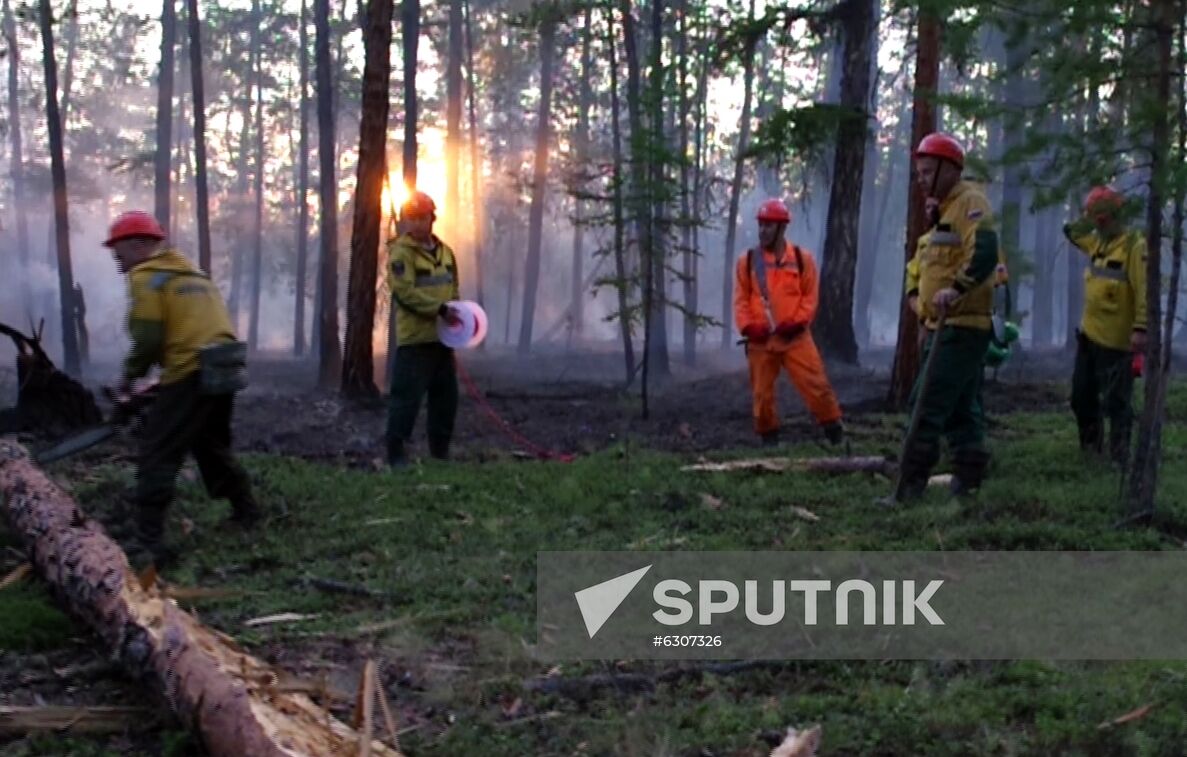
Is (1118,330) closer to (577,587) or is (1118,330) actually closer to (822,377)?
(822,377)

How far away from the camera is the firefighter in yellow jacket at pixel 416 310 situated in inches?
396

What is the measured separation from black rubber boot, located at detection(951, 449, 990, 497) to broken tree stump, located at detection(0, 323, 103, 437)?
23.4 feet

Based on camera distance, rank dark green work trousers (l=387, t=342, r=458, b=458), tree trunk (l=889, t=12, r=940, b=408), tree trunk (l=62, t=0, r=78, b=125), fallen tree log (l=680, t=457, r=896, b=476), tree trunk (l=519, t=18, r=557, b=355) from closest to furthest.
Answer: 1. fallen tree log (l=680, t=457, r=896, b=476)
2. dark green work trousers (l=387, t=342, r=458, b=458)
3. tree trunk (l=889, t=12, r=940, b=408)
4. tree trunk (l=519, t=18, r=557, b=355)
5. tree trunk (l=62, t=0, r=78, b=125)

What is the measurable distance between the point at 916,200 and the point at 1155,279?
508 centimetres

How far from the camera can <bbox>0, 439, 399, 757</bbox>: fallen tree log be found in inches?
158

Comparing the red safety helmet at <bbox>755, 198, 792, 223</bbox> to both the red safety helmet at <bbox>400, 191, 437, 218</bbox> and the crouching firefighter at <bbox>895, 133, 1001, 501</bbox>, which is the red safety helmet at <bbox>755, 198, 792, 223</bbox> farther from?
the red safety helmet at <bbox>400, 191, 437, 218</bbox>

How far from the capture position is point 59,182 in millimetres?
25453

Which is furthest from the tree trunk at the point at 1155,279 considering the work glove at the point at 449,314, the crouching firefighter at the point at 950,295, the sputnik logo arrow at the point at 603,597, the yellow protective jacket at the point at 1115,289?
the work glove at the point at 449,314

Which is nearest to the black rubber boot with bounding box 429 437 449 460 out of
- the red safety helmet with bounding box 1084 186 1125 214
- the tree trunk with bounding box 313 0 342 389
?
the red safety helmet with bounding box 1084 186 1125 214

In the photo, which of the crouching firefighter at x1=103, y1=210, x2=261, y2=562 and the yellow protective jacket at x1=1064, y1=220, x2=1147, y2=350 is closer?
the crouching firefighter at x1=103, y1=210, x2=261, y2=562

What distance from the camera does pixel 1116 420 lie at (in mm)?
8977

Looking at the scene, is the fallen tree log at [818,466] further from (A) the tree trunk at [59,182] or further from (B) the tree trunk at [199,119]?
(B) the tree trunk at [199,119]

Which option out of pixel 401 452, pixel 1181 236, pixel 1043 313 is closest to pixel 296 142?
pixel 1043 313

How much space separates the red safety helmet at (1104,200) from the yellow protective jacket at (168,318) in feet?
16.6
